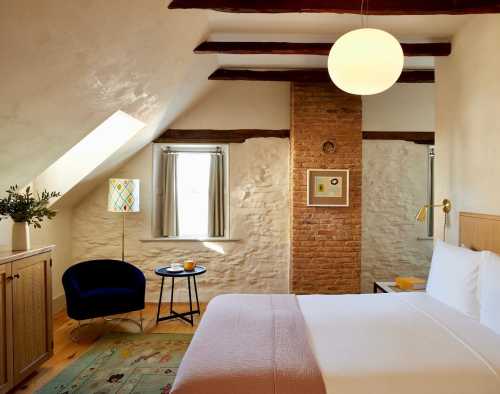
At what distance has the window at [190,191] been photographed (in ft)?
16.3

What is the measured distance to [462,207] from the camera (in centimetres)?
326

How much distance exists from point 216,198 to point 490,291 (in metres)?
3.41

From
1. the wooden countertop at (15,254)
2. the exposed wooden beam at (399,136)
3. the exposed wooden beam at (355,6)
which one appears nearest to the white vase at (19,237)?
the wooden countertop at (15,254)

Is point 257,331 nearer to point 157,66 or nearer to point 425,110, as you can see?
point 157,66

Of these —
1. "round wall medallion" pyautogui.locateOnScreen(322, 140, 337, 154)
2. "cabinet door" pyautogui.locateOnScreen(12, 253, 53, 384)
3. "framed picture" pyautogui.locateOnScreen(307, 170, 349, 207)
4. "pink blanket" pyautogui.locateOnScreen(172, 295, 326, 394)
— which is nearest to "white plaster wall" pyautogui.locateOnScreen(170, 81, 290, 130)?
"round wall medallion" pyautogui.locateOnScreen(322, 140, 337, 154)

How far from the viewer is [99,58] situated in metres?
2.54

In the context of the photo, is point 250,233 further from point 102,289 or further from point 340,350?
point 340,350

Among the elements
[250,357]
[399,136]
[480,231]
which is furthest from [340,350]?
[399,136]

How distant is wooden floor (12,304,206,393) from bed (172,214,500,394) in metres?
1.48

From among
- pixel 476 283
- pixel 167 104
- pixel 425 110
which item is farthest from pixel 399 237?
pixel 167 104

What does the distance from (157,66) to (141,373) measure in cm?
Answer: 256

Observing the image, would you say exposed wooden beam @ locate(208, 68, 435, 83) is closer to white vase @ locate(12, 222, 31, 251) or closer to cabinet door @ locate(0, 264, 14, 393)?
white vase @ locate(12, 222, 31, 251)

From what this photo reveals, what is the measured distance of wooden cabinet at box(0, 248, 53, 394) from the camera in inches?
96.9

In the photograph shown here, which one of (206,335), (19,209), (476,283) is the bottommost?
(206,335)
